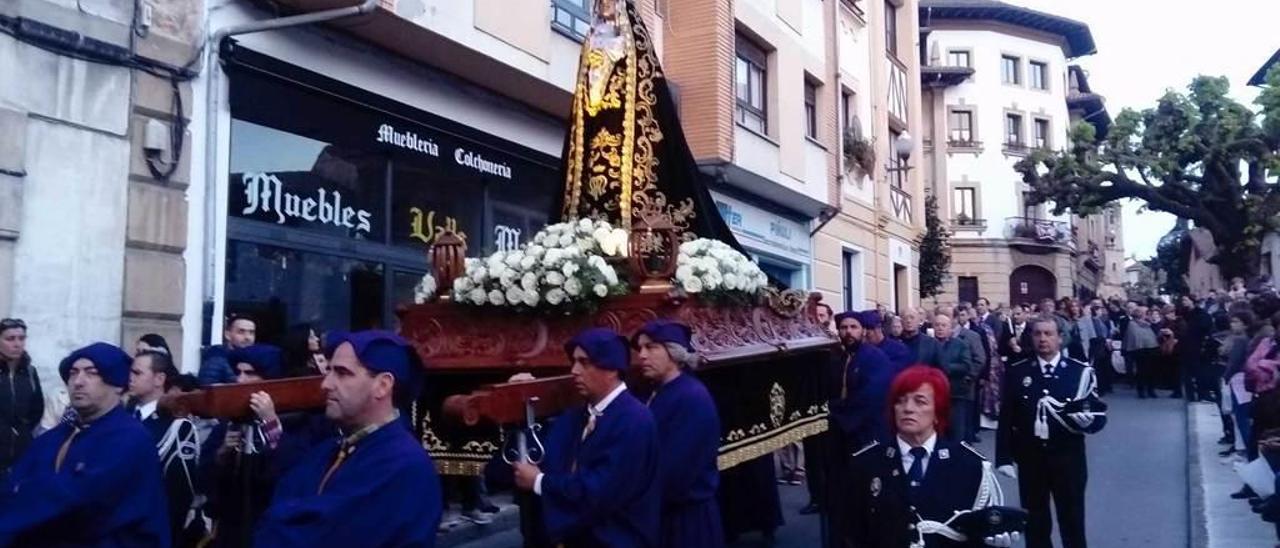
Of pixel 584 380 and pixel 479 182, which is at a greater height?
pixel 479 182

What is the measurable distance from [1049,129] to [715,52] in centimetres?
3456

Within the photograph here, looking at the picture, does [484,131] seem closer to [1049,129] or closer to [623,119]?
[623,119]

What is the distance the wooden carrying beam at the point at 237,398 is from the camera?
420 cm

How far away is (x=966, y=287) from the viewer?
45.9 meters

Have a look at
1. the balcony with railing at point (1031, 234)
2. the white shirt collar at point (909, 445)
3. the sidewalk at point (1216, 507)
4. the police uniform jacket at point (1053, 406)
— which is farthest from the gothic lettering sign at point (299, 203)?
the balcony with railing at point (1031, 234)

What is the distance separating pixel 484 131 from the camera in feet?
39.1

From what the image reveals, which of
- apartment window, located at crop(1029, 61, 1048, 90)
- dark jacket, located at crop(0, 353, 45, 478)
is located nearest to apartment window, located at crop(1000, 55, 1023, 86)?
apartment window, located at crop(1029, 61, 1048, 90)

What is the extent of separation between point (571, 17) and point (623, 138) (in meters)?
6.15

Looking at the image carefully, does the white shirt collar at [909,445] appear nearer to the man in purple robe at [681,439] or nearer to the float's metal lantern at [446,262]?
the man in purple robe at [681,439]

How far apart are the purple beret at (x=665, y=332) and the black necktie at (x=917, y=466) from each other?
1.39 m

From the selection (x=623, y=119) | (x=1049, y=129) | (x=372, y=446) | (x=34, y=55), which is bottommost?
(x=372, y=446)

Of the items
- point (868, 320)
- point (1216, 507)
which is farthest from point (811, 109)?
point (1216, 507)

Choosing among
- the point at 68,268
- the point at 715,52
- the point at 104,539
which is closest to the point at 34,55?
the point at 68,268

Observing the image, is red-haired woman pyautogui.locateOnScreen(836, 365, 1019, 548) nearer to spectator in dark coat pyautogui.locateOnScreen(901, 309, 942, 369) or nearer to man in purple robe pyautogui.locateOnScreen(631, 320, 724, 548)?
man in purple robe pyautogui.locateOnScreen(631, 320, 724, 548)
